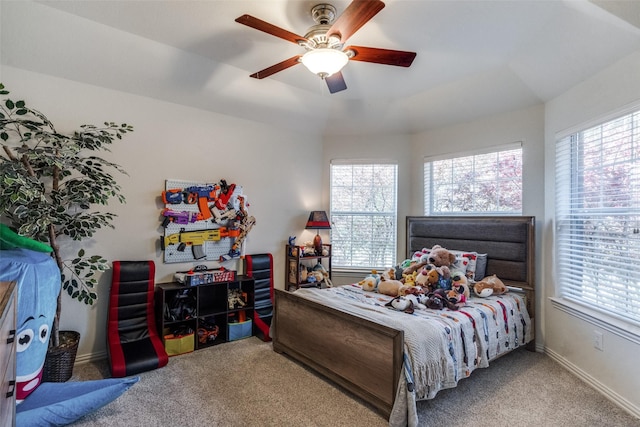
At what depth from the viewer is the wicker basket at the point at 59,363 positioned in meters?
2.50

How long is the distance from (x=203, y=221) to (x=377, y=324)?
2.31 m

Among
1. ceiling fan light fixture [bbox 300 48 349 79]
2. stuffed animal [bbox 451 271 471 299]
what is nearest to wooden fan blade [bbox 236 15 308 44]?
ceiling fan light fixture [bbox 300 48 349 79]

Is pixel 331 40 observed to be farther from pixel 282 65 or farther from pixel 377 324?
pixel 377 324

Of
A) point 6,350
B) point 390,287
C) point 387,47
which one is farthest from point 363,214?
point 6,350

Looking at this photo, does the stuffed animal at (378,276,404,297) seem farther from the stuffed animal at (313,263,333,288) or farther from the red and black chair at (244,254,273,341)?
the red and black chair at (244,254,273,341)

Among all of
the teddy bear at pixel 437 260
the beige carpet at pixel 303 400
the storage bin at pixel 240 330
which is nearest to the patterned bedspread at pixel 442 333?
the beige carpet at pixel 303 400

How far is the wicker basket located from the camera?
2502 millimetres

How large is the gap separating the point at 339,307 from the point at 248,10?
233 cm

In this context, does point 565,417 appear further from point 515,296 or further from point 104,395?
point 104,395

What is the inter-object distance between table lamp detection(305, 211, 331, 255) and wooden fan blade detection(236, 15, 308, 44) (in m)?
2.52

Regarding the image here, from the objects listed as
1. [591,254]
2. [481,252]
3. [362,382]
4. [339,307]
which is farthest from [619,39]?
[362,382]

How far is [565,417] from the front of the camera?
2.22 metres

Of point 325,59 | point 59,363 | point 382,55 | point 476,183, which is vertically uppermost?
point 382,55

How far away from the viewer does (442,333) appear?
229 cm
